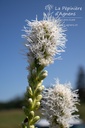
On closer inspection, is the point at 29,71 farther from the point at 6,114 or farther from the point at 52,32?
the point at 6,114

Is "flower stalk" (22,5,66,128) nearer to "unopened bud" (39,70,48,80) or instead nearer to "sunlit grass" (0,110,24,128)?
"unopened bud" (39,70,48,80)

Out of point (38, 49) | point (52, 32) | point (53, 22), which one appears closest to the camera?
point (38, 49)

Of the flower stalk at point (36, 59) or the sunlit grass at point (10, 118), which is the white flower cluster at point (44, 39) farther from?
the sunlit grass at point (10, 118)

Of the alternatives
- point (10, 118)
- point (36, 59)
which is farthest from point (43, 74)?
point (10, 118)

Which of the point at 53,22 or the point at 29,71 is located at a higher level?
the point at 53,22

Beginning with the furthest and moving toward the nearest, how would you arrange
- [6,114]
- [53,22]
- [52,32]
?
[6,114], [53,22], [52,32]

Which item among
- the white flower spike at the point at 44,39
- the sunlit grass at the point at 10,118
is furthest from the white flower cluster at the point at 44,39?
the sunlit grass at the point at 10,118

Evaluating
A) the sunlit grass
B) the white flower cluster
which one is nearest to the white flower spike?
the white flower cluster

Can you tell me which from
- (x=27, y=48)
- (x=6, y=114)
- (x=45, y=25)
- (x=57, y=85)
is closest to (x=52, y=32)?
(x=45, y=25)
